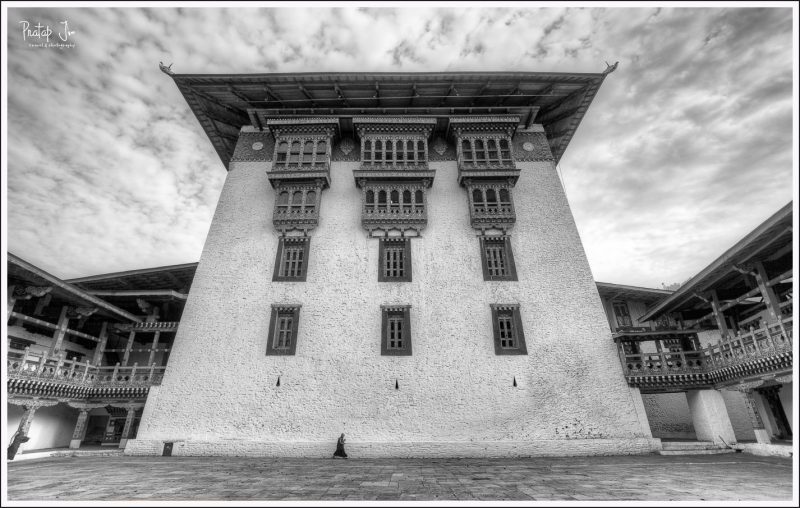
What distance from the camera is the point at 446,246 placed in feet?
54.0

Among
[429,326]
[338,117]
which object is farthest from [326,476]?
[338,117]

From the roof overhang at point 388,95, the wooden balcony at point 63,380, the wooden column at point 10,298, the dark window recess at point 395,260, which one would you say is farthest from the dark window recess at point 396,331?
the wooden column at point 10,298

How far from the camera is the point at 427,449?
504 inches

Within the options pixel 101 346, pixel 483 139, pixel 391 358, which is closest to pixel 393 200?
pixel 483 139

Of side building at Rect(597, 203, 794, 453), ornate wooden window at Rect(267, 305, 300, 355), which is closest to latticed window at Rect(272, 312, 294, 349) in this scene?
ornate wooden window at Rect(267, 305, 300, 355)

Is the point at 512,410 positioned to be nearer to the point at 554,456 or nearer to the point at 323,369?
the point at 554,456

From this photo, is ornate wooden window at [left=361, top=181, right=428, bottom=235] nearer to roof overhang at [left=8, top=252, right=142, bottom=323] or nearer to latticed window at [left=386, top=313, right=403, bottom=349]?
latticed window at [left=386, top=313, right=403, bottom=349]

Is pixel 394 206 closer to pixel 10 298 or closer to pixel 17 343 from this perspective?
pixel 10 298

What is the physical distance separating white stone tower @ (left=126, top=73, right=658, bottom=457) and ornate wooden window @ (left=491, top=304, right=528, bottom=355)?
0.19 ft

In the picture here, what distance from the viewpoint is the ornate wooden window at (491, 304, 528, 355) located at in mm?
14344

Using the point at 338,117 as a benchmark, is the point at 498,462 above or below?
below

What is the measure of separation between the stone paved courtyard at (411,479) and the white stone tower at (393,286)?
1.50 metres

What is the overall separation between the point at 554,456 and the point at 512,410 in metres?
1.90

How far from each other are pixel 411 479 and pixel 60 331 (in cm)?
1522
